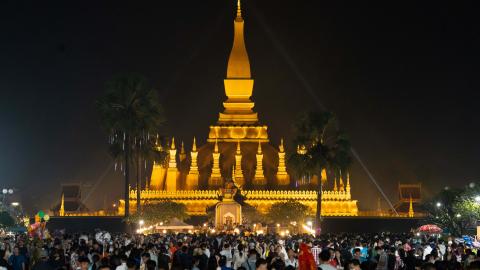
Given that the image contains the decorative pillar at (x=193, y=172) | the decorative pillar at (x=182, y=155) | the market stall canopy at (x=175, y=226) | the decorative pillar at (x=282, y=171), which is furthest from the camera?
the decorative pillar at (x=182, y=155)

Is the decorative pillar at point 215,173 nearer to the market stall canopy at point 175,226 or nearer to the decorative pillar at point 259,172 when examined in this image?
the decorative pillar at point 259,172

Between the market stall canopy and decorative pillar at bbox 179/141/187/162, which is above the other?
decorative pillar at bbox 179/141/187/162

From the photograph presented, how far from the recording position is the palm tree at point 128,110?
62.9 metres

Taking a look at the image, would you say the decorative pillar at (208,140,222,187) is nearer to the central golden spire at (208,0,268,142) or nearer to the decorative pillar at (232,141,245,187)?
the decorative pillar at (232,141,245,187)

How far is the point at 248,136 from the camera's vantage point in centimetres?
9169

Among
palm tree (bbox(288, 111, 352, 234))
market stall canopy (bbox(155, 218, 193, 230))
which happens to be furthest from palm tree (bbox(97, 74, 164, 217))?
palm tree (bbox(288, 111, 352, 234))

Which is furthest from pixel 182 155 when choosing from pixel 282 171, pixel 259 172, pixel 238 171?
pixel 282 171

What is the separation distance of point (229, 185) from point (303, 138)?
29.7 ft

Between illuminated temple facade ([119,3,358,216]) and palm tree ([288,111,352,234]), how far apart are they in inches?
554

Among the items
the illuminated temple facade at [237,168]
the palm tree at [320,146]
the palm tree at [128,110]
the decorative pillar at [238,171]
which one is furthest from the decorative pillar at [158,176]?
the palm tree at [128,110]

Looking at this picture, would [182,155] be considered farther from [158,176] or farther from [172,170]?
[172,170]

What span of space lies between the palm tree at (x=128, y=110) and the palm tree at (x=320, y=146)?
916cm

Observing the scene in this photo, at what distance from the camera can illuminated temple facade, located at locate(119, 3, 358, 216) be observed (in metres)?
84.1

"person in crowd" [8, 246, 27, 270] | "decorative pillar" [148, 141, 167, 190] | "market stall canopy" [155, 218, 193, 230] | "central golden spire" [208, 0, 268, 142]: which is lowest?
"person in crowd" [8, 246, 27, 270]
